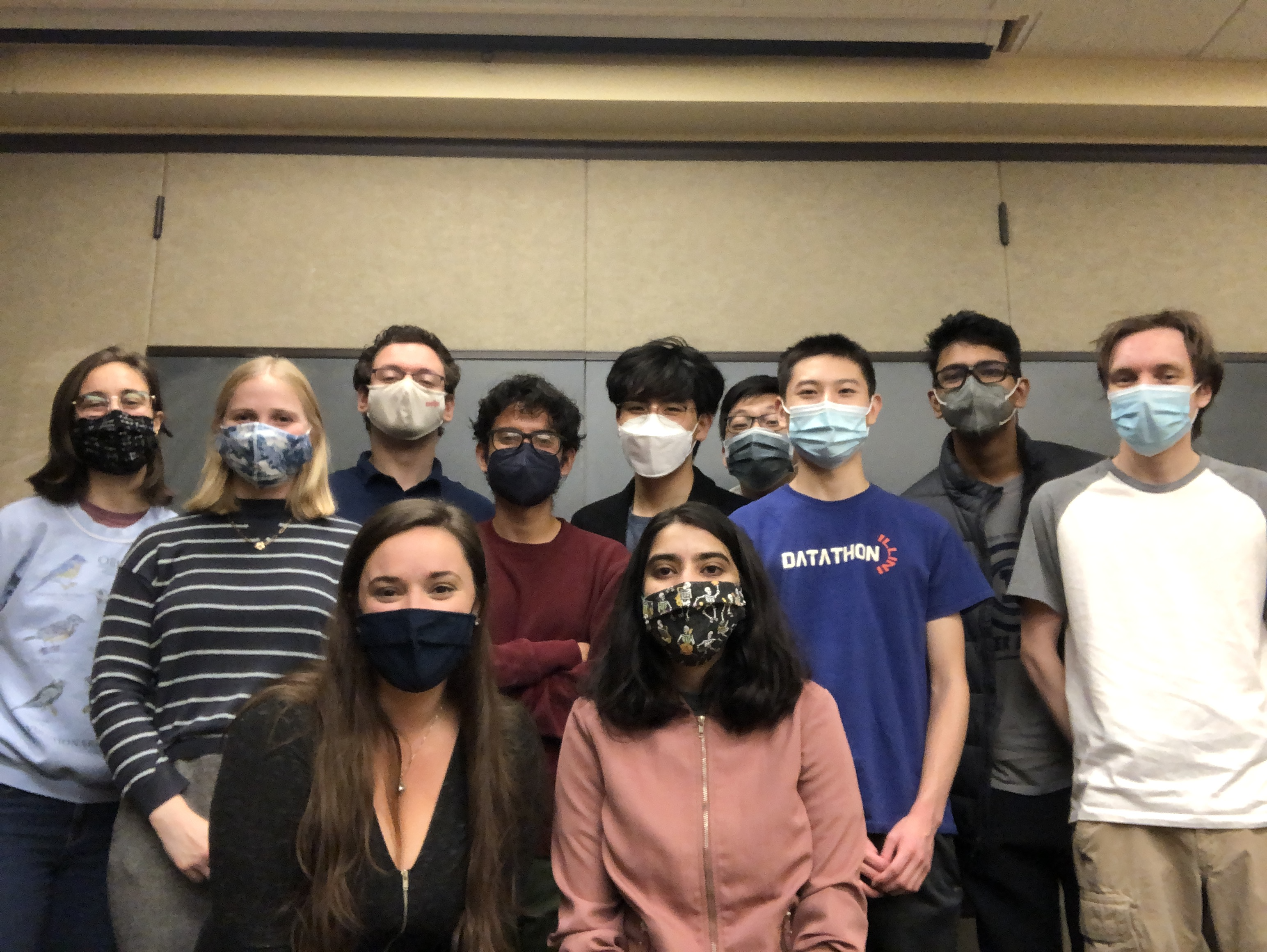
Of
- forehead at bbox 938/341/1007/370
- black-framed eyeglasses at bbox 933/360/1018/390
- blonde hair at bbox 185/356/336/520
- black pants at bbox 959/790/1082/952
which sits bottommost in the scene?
black pants at bbox 959/790/1082/952

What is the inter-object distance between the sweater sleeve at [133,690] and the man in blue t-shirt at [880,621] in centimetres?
128

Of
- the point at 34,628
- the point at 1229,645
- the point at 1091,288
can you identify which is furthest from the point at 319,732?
the point at 1091,288

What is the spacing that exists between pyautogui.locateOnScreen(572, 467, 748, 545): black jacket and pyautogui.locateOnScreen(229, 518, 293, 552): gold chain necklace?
754 millimetres

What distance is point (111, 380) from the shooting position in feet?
7.49

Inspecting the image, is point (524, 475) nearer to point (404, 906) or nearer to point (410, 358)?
point (410, 358)

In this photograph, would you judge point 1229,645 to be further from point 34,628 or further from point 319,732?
point 34,628

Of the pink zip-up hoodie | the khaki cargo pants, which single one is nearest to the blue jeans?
the pink zip-up hoodie

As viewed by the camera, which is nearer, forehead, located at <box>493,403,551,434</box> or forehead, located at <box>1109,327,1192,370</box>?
forehead, located at <box>1109,327,1192,370</box>

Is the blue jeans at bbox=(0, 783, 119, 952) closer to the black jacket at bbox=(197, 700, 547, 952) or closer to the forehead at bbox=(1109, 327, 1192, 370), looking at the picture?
the black jacket at bbox=(197, 700, 547, 952)

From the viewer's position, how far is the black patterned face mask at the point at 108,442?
7.29ft

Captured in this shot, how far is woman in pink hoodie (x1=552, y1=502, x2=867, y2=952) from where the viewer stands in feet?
5.51

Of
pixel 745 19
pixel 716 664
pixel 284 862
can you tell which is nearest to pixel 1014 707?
pixel 716 664

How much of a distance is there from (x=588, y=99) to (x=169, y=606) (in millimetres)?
2421

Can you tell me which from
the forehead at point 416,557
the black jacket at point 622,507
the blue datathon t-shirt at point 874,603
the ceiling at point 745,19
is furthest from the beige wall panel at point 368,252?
the forehead at point 416,557
